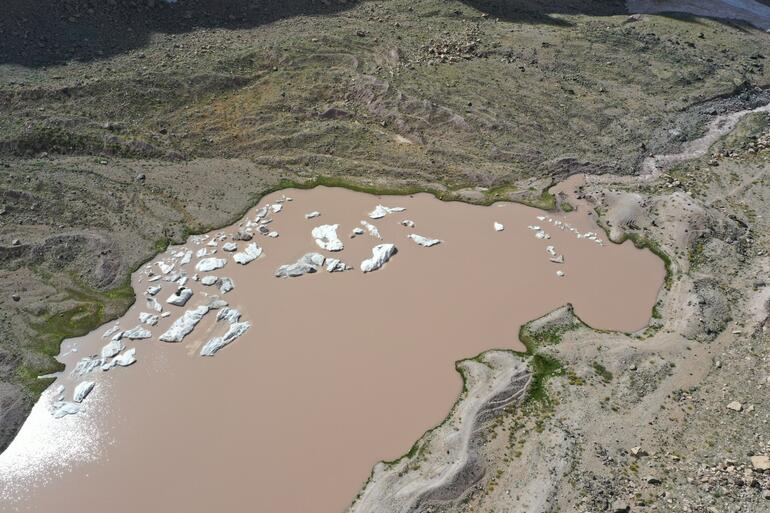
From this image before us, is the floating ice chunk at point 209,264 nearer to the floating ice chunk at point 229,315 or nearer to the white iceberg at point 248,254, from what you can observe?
the white iceberg at point 248,254

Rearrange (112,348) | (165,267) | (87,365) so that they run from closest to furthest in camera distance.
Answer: (87,365)
(112,348)
(165,267)

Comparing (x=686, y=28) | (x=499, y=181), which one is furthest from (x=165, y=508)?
(x=686, y=28)

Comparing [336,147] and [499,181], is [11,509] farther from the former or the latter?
[499,181]

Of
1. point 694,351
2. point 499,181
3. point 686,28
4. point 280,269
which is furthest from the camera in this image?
point 686,28

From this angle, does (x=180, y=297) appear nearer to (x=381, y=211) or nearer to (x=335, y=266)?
(x=335, y=266)

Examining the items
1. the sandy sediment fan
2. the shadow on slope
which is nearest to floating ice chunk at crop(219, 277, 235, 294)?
the sandy sediment fan

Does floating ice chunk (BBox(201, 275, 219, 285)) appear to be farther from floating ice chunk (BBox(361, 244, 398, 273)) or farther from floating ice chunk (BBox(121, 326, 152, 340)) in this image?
floating ice chunk (BBox(361, 244, 398, 273))

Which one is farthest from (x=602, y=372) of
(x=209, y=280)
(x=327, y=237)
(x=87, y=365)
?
(x=87, y=365)
